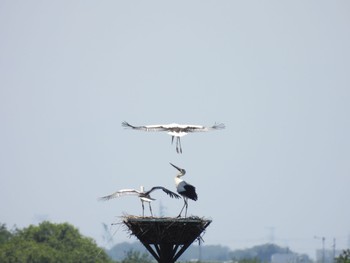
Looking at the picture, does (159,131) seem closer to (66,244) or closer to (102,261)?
(102,261)

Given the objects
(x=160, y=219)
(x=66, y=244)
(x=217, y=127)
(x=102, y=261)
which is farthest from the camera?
(x=66, y=244)

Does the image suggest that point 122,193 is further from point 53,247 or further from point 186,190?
point 53,247

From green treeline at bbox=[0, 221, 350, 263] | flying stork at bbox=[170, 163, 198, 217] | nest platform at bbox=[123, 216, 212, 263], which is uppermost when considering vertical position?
green treeline at bbox=[0, 221, 350, 263]

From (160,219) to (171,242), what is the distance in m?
1.16

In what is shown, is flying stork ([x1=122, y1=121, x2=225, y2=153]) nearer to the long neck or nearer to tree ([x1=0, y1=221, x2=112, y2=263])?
the long neck

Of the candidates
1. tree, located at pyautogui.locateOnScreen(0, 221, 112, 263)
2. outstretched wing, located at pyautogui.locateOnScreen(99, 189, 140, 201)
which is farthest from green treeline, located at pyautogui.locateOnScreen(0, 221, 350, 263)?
outstretched wing, located at pyautogui.locateOnScreen(99, 189, 140, 201)

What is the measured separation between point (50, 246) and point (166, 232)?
408 feet

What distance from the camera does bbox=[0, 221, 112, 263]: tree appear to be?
15938 centimetres

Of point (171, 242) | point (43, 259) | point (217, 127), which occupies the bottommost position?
point (171, 242)

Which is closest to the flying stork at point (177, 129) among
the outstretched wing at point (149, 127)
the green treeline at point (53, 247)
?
the outstretched wing at point (149, 127)

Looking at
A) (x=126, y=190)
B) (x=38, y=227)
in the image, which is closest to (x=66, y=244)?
(x=38, y=227)

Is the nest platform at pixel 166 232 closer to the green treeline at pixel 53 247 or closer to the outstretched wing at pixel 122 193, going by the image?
the outstretched wing at pixel 122 193

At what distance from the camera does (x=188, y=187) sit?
4647 cm

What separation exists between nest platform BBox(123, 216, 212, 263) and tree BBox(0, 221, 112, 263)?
4372 inches
